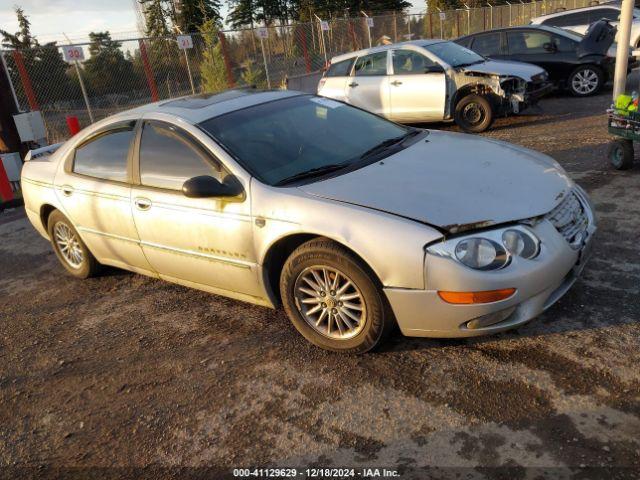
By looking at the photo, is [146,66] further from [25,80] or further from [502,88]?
[502,88]

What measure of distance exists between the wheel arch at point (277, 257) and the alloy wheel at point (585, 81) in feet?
31.8

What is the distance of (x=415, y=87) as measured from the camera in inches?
354

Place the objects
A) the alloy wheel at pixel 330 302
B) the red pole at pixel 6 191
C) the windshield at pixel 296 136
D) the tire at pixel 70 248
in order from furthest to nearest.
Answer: the red pole at pixel 6 191 < the tire at pixel 70 248 < the windshield at pixel 296 136 < the alloy wheel at pixel 330 302

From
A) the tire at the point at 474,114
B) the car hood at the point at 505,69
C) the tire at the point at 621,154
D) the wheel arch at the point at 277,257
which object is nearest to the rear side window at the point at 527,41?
the car hood at the point at 505,69

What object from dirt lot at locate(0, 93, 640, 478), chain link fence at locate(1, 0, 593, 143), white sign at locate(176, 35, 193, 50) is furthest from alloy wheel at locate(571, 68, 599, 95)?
white sign at locate(176, 35, 193, 50)

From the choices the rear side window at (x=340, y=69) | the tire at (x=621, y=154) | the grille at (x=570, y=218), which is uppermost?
the rear side window at (x=340, y=69)

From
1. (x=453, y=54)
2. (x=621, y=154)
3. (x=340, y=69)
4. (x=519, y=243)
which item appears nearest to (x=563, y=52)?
(x=453, y=54)

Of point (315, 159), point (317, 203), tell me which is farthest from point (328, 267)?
point (315, 159)

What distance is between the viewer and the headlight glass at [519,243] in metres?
2.74

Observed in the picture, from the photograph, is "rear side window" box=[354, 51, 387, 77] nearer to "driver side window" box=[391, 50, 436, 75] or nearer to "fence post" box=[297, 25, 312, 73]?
"driver side window" box=[391, 50, 436, 75]

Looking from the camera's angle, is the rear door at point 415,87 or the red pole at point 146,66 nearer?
the rear door at point 415,87

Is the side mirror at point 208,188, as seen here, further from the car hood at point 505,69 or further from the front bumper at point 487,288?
the car hood at point 505,69

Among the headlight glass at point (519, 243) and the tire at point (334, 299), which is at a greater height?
the headlight glass at point (519, 243)

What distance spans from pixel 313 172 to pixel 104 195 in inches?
71.1
